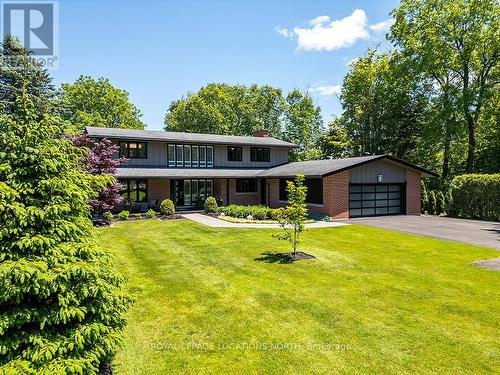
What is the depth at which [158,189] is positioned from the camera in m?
28.4

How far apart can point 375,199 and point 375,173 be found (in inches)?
88.2

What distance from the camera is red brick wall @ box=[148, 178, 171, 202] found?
28.1m

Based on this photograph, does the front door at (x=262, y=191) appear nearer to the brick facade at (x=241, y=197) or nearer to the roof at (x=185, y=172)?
the brick facade at (x=241, y=197)

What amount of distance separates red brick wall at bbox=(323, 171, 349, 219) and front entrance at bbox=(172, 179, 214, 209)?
12.3 meters

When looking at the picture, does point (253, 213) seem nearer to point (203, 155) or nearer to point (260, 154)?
point (203, 155)

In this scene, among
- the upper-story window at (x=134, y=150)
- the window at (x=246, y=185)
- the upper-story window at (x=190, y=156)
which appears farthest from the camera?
the window at (x=246, y=185)

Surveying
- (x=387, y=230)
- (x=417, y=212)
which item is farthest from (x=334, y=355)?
(x=417, y=212)

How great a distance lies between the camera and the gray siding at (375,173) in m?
24.6

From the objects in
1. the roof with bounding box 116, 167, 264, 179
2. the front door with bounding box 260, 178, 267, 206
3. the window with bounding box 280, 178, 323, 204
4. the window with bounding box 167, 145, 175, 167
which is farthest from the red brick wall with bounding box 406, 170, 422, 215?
the window with bounding box 167, 145, 175, 167

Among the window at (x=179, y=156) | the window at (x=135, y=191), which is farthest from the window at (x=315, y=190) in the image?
the window at (x=135, y=191)

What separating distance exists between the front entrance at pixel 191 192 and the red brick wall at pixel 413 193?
18.3 m

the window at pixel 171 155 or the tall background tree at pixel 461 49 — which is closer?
the window at pixel 171 155

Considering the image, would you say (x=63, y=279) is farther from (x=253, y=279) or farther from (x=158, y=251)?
(x=158, y=251)

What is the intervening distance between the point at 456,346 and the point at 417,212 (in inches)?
953
